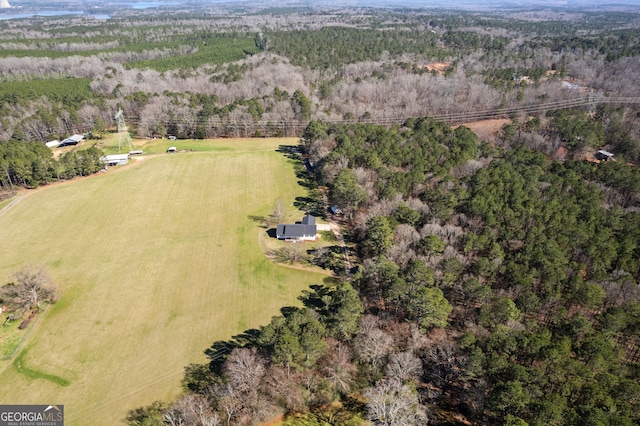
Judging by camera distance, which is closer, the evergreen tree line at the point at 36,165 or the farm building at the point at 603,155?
the evergreen tree line at the point at 36,165

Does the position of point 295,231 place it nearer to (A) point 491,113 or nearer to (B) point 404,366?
(B) point 404,366

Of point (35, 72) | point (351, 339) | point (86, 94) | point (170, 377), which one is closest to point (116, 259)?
point (170, 377)

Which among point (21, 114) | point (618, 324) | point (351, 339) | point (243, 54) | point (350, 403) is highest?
point (243, 54)

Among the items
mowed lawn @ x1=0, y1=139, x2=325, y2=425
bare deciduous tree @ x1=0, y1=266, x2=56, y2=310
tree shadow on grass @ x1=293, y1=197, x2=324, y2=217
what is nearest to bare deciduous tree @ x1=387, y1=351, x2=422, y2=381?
mowed lawn @ x1=0, y1=139, x2=325, y2=425

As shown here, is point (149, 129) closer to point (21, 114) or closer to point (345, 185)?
point (21, 114)

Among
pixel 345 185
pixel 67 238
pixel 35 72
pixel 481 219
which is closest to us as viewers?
pixel 481 219

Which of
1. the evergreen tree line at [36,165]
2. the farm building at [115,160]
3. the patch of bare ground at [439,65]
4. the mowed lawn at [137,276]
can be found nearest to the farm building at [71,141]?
the evergreen tree line at [36,165]

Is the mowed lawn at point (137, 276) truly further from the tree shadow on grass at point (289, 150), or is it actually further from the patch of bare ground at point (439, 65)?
the patch of bare ground at point (439, 65)

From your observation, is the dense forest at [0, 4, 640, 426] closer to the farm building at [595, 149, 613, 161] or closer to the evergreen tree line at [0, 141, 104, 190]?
the evergreen tree line at [0, 141, 104, 190]
